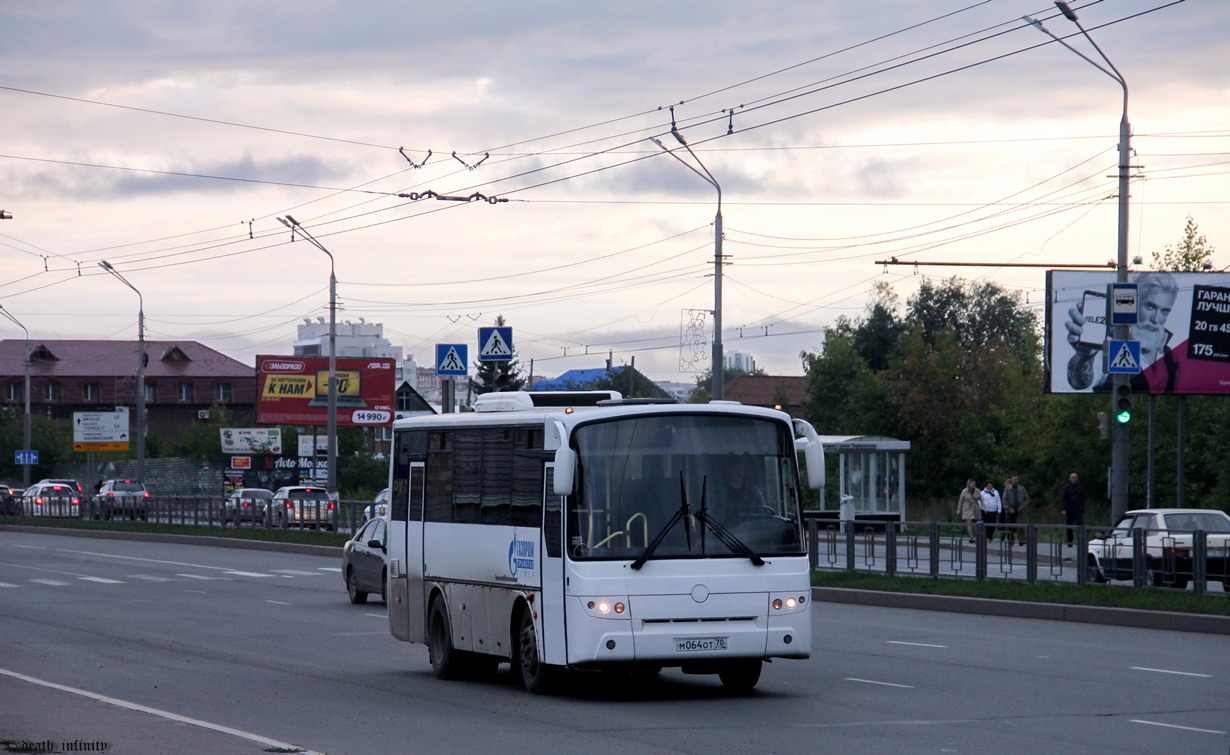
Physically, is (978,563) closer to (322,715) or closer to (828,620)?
(828,620)

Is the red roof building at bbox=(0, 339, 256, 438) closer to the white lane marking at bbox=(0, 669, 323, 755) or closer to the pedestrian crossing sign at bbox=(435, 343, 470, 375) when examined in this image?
the pedestrian crossing sign at bbox=(435, 343, 470, 375)

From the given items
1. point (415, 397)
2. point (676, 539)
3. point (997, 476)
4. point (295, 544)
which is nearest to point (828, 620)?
point (676, 539)

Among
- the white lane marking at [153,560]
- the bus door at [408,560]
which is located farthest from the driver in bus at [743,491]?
the white lane marking at [153,560]

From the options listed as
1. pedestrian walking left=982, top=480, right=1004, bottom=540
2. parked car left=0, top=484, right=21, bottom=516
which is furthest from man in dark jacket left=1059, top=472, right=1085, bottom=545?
parked car left=0, top=484, right=21, bottom=516

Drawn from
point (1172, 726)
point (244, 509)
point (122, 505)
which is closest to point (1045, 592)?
point (1172, 726)

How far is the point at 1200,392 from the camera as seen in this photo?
33938mm

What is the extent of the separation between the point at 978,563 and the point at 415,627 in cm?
1169

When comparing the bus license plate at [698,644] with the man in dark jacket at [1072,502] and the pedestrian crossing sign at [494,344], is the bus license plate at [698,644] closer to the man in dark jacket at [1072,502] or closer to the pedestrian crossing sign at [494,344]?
the pedestrian crossing sign at [494,344]

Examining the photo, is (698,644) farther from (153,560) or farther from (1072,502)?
(153,560)

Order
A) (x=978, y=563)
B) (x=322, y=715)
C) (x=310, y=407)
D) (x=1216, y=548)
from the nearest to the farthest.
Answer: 1. (x=322, y=715)
2. (x=1216, y=548)
3. (x=978, y=563)
4. (x=310, y=407)

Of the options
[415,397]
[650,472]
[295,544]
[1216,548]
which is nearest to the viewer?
[650,472]

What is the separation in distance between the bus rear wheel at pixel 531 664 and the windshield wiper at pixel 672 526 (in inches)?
44.2

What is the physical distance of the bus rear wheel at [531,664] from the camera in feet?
41.9

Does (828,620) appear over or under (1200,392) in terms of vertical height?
under
